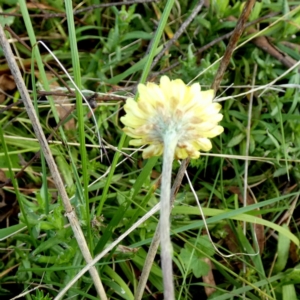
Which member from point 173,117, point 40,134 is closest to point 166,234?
point 173,117

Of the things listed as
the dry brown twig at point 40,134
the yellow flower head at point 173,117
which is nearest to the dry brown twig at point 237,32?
the yellow flower head at point 173,117

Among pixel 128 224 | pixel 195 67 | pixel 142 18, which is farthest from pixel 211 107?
pixel 142 18

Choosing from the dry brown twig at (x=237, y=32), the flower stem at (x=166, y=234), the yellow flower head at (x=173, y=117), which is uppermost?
the dry brown twig at (x=237, y=32)

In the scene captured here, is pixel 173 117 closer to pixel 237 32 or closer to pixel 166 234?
pixel 166 234

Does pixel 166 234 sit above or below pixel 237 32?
below

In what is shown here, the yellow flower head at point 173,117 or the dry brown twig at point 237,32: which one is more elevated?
the dry brown twig at point 237,32

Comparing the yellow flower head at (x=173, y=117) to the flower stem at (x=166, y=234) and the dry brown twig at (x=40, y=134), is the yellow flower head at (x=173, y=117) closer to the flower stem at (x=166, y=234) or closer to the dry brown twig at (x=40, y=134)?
the flower stem at (x=166, y=234)

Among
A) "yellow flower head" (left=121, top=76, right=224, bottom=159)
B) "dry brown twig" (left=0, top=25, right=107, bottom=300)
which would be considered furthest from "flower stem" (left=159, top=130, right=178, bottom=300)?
"dry brown twig" (left=0, top=25, right=107, bottom=300)

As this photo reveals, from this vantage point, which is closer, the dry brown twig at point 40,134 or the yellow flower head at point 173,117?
the yellow flower head at point 173,117
